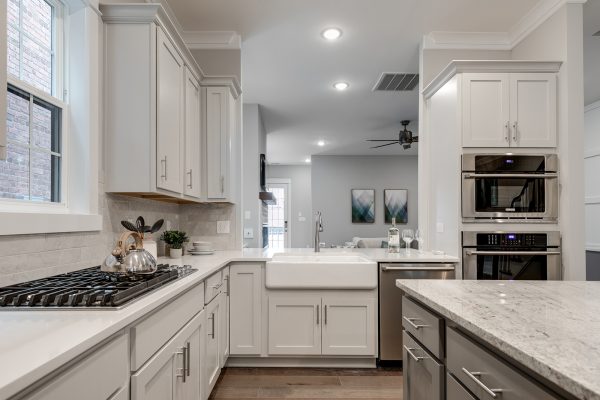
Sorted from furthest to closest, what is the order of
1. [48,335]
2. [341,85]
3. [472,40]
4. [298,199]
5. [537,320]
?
1. [298,199]
2. [341,85]
3. [472,40]
4. [537,320]
5. [48,335]

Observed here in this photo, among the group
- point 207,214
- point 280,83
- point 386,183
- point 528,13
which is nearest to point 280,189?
point 386,183

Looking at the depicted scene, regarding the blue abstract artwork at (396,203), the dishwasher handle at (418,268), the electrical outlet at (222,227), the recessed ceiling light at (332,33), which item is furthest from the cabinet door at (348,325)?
the blue abstract artwork at (396,203)

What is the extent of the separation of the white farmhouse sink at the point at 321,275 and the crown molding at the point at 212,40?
6.71 ft

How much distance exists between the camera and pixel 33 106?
1678mm

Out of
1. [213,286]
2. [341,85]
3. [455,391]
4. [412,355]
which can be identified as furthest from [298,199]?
[455,391]

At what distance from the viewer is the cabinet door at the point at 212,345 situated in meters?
2.18

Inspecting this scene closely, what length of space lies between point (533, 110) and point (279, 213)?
8.31 meters

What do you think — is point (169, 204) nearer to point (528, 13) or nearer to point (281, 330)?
point (281, 330)

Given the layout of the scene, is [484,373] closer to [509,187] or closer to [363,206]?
[509,187]

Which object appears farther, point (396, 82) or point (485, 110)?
point (396, 82)

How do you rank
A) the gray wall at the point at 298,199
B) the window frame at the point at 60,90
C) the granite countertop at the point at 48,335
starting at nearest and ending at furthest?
1. the granite countertop at the point at 48,335
2. the window frame at the point at 60,90
3. the gray wall at the point at 298,199

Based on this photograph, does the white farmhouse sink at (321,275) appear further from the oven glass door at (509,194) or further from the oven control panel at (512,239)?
the oven glass door at (509,194)

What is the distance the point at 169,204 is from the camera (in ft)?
10.5

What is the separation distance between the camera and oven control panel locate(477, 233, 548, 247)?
281cm
